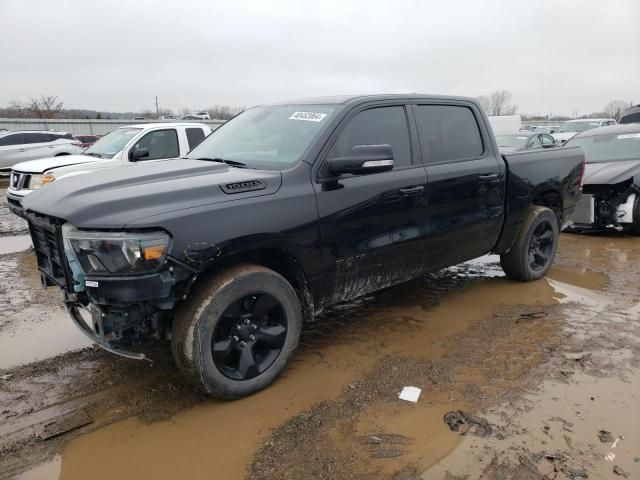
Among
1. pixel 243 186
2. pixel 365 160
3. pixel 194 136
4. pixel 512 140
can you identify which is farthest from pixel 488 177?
pixel 512 140

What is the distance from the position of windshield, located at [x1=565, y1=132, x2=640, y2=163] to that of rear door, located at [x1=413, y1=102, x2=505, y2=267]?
4681mm

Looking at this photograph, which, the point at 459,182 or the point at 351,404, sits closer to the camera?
the point at 351,404

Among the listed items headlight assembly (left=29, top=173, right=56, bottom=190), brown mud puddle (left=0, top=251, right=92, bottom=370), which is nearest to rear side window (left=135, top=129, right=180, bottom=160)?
headlight assembly (left=29, top=173, right=56, bottom=190)

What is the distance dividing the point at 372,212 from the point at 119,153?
6.05 metres

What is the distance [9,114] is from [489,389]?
47513 mm

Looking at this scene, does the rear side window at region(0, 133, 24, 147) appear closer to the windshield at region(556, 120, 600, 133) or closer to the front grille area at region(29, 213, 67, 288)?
the front grille area at region(29, 213, 67, 288)

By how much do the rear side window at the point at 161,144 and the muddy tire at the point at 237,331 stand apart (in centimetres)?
603

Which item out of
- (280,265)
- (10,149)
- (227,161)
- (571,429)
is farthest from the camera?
(10,149)

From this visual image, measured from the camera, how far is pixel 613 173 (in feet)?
25.2

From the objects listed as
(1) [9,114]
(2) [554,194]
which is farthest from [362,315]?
(1) [9,114]

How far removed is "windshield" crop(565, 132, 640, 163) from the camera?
8.39 metres

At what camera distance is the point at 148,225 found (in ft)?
8.68

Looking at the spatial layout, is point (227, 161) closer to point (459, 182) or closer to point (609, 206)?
point (459, 182)

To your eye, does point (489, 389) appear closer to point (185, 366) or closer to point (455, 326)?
point (455, 326)
